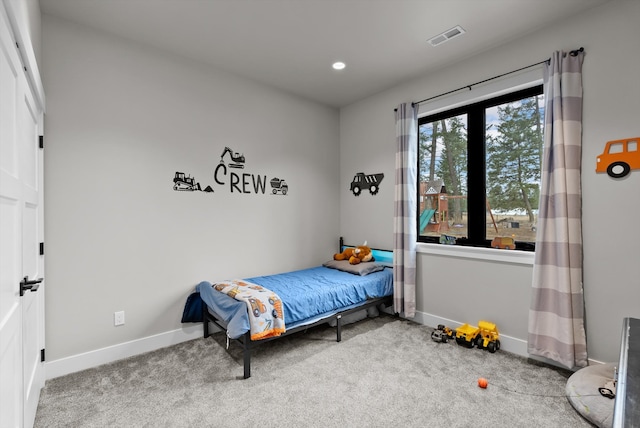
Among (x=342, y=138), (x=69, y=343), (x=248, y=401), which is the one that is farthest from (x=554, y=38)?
(x=69, y=343)

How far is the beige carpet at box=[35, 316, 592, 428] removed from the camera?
183cm

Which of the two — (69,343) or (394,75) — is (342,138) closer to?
(394,75)

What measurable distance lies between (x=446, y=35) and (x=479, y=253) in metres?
1.98

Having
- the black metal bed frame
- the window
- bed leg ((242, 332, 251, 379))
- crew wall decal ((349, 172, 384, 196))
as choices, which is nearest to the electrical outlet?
the black metal bed frame

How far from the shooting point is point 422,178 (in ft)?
11.5

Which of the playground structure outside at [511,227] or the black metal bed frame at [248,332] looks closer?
the black metal bed frame at [248,332]

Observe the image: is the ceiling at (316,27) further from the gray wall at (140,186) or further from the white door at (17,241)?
the white door at (17,241)

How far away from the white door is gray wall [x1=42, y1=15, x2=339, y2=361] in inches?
14.6

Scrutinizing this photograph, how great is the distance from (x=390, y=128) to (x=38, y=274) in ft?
11.6

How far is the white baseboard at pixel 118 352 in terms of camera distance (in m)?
2.31

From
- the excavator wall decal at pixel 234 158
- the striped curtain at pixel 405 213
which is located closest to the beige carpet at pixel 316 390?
the striped curtain at pixel 405 213

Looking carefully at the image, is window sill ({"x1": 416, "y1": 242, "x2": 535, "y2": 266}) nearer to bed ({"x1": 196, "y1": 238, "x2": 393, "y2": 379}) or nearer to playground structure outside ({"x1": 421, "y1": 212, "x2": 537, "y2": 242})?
playground structure outside ({"x1": 421, "y1": 212, "x2": 537, "y2": 242})

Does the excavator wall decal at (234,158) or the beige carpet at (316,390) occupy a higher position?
the excavator wall decal at (234,158)

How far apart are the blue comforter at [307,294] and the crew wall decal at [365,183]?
1051 millimetres
